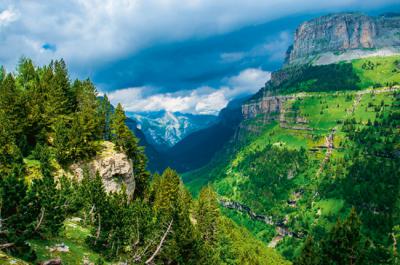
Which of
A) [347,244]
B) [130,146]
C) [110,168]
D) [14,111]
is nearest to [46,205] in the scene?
[347,244]

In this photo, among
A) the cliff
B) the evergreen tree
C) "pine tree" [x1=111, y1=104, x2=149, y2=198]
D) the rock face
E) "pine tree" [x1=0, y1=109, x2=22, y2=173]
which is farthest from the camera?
"pine tree" [x1=111, y1=104, x2=149, y2=198]

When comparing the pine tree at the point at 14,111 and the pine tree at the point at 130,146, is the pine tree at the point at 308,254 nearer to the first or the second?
the pine tree at the point at 130,146

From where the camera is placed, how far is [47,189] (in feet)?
153

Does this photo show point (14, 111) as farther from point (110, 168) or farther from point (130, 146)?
point (130, 146)

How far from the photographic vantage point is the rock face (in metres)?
85.4

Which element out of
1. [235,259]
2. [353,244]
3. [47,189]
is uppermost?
[47,189]

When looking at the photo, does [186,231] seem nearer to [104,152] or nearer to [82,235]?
[82,235]

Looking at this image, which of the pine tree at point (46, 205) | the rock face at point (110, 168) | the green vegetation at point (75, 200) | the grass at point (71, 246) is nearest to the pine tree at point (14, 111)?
the green vegetation at point (75, 200)

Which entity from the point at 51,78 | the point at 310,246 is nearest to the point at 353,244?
the point at 310,246

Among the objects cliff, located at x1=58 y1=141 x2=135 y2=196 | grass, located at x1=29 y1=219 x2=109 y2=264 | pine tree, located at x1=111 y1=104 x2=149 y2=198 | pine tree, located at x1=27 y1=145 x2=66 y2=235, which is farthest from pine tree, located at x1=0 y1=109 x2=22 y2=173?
pine tree, located at x1=111 y1=104 x2=149 y2=198

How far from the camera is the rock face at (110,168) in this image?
85.4 m

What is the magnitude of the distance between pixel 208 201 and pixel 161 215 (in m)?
40.5

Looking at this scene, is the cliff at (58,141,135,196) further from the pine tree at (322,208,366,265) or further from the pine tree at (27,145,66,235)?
the pine tree at (322,208,366,265)

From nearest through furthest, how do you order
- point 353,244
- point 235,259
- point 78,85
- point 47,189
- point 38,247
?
point 38,247 → point 47,189 → point 353,244 → point 235,259 → point 78,85
